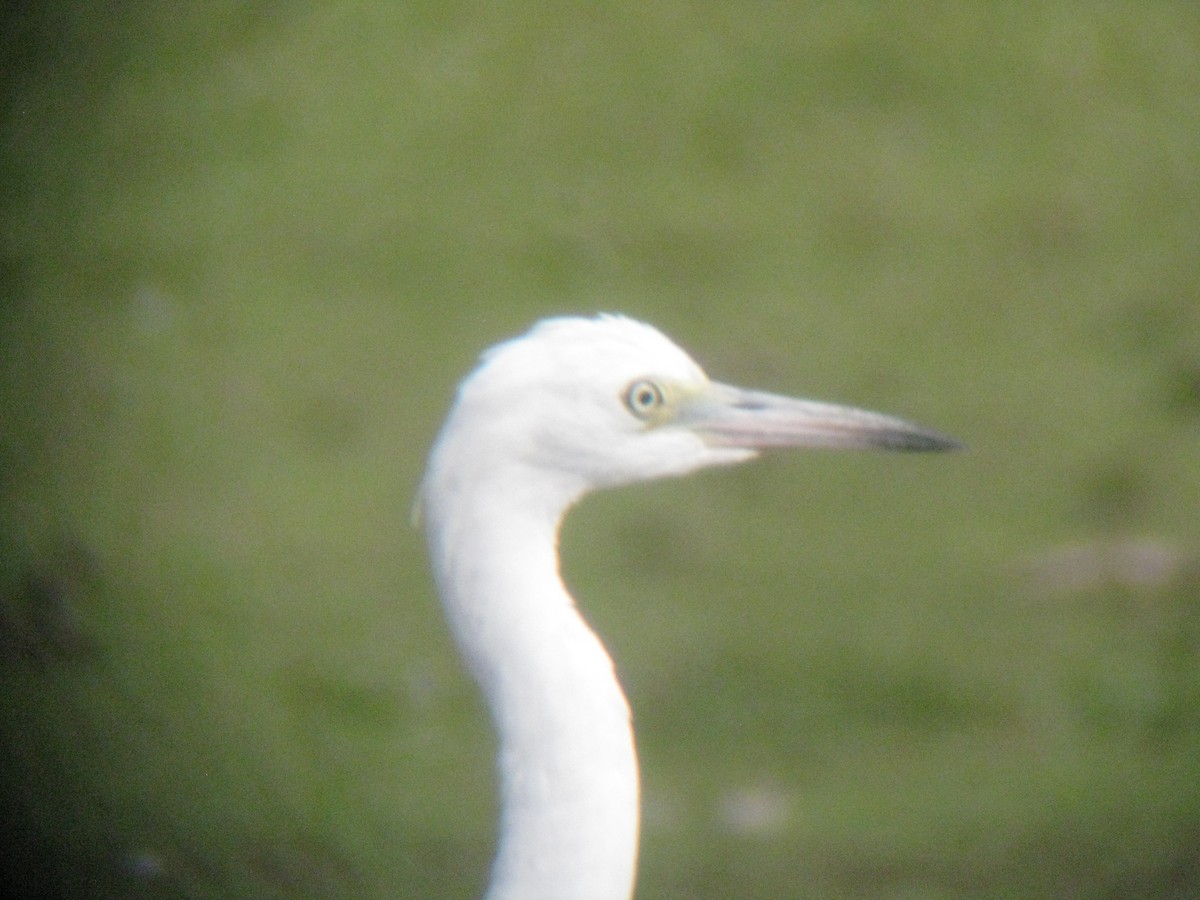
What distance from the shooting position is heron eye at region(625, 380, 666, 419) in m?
1.41

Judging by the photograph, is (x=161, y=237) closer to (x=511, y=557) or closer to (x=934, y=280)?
(x=934, y=280)

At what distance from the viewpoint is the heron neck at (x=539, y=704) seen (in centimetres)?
131

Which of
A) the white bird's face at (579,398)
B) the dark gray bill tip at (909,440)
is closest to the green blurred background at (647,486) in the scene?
the dark gray bill tip at (909,440)

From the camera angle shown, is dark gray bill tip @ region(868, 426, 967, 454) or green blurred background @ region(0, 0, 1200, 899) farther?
green blurred background @ region(0, 0, 1200, 899)

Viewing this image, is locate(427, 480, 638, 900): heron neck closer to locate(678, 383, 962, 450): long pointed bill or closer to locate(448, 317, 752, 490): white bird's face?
locate(448, 317, 752, 490): white bird's face

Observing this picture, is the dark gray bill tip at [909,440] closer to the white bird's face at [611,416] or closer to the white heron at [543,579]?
the white bird's face at [611,416]

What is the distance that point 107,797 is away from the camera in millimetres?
2836

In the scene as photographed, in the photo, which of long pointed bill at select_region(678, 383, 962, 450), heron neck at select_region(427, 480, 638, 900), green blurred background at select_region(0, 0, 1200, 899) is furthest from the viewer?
→ green blurred background at select_region(0, 0, 1200, 899)

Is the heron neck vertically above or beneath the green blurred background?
beneath

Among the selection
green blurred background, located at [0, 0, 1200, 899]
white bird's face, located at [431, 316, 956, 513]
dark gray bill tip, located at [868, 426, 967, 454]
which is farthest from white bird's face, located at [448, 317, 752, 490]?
green blurred background, located at [0, 0, 1200, 899]

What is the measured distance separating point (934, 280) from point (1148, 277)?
606 mm

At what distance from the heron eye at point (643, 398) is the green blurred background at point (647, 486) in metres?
1.45

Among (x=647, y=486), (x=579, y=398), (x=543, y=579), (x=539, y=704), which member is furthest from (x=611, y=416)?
(x=647, y=486)

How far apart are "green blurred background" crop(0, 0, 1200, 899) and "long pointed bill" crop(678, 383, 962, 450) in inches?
53.9
